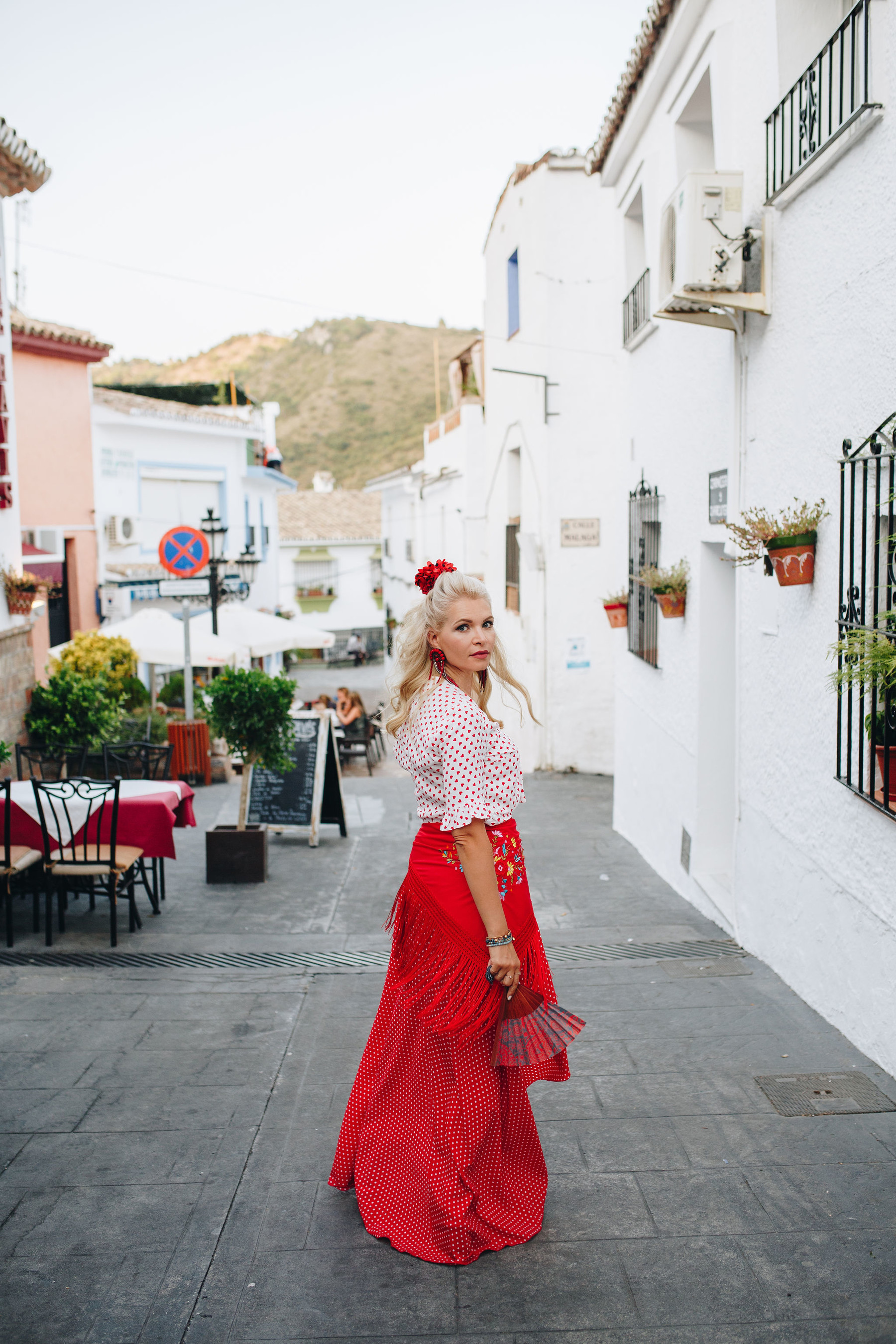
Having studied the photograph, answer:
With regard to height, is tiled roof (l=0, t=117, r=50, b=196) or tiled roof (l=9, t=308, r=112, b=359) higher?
tiled roof (l=9, t=308, r=112, b=359)

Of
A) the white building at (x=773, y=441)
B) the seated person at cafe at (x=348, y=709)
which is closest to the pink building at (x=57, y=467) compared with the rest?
the seated person at cafe at (x=348, y=709)

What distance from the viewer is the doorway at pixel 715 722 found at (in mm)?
7336

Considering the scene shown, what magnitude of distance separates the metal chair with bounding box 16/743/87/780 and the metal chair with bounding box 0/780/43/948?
1174 millimetres

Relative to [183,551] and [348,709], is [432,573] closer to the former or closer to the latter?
[183,551]

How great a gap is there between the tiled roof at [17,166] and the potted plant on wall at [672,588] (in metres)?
6.19

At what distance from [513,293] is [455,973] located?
49.2 feet

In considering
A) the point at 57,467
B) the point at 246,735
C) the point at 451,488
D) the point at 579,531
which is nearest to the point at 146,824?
the point at 246,735

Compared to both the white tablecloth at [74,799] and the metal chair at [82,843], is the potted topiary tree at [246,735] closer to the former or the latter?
the white tablecloth at [74,799]

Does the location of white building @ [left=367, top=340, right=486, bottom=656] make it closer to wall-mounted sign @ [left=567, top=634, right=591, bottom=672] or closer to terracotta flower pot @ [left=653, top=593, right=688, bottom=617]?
wall-mounted sign @ [left=567, top=634, right=591, bottom=672]

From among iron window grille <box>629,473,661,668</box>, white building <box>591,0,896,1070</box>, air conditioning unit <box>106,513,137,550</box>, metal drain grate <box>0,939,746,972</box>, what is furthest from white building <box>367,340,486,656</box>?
metal drain grate <box>0,939,746,972</box>

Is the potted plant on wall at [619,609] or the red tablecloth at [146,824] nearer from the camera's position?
the red tablecloth at [146,824]

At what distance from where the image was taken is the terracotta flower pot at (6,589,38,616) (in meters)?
9.77

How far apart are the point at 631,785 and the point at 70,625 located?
12.2 meters

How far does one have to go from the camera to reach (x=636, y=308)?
9.34 meters
